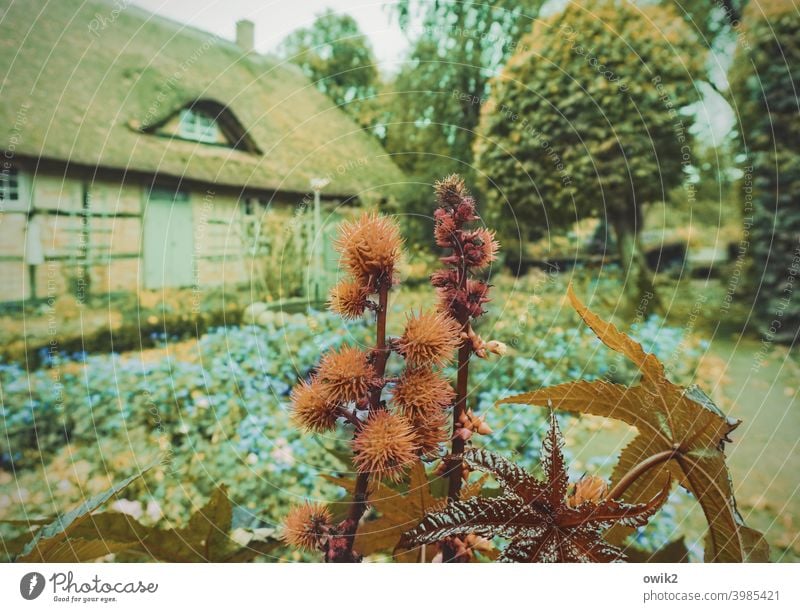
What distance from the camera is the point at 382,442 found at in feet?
0.98

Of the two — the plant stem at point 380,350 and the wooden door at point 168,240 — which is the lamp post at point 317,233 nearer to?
the wooden door at point 168,240

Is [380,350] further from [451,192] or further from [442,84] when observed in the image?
[442,84]

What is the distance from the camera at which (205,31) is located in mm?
644

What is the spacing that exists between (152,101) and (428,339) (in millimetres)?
627

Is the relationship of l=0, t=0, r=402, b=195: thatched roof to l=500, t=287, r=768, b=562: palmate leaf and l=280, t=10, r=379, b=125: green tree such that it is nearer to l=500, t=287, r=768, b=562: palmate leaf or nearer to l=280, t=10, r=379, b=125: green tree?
l=280, t=10, r=379, b=125: green tree

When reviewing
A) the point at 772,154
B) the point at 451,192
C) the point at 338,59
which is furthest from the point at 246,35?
the point at 772,154

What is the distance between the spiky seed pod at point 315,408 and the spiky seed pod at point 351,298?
0.04 metres

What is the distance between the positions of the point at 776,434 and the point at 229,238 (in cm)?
88

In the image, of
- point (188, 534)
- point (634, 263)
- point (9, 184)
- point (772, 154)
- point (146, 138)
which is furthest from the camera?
point (634, 263)

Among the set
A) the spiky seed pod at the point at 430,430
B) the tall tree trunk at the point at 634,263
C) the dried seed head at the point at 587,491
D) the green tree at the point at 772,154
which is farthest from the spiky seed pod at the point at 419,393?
the tall tree trunk at the point at 634,263

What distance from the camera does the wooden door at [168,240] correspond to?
0.71 m
